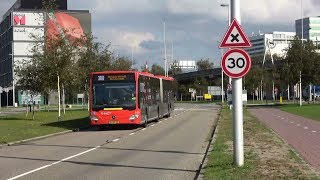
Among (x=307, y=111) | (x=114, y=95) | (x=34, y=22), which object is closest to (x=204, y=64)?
(x=34, y=22)

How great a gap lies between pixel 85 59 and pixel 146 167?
42641mm

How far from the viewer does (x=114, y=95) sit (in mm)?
28141

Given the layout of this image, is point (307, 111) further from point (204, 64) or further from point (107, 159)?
point (204, 64)

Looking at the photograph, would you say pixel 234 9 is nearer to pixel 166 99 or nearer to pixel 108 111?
pixel 108 111

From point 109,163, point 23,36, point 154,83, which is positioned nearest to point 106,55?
point 154,83

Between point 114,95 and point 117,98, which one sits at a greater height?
point 114,95

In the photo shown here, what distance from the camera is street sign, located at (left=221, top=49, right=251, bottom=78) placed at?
11.5 m

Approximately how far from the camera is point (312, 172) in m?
10.9

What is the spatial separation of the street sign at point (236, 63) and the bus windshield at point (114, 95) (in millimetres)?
16680

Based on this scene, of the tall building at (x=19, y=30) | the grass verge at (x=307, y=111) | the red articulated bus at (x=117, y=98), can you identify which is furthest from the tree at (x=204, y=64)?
the red articulated bus at (x=117, y=98)

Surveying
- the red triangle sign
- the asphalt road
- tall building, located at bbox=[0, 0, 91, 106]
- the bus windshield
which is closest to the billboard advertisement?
tall building, located at bbox=[0, 0, 91, 106]

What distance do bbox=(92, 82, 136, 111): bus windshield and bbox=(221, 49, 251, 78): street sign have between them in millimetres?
16680

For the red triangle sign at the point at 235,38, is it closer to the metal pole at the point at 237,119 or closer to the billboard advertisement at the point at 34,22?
the metal pole at the point at 237,119

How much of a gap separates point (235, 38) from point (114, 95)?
17.0m
